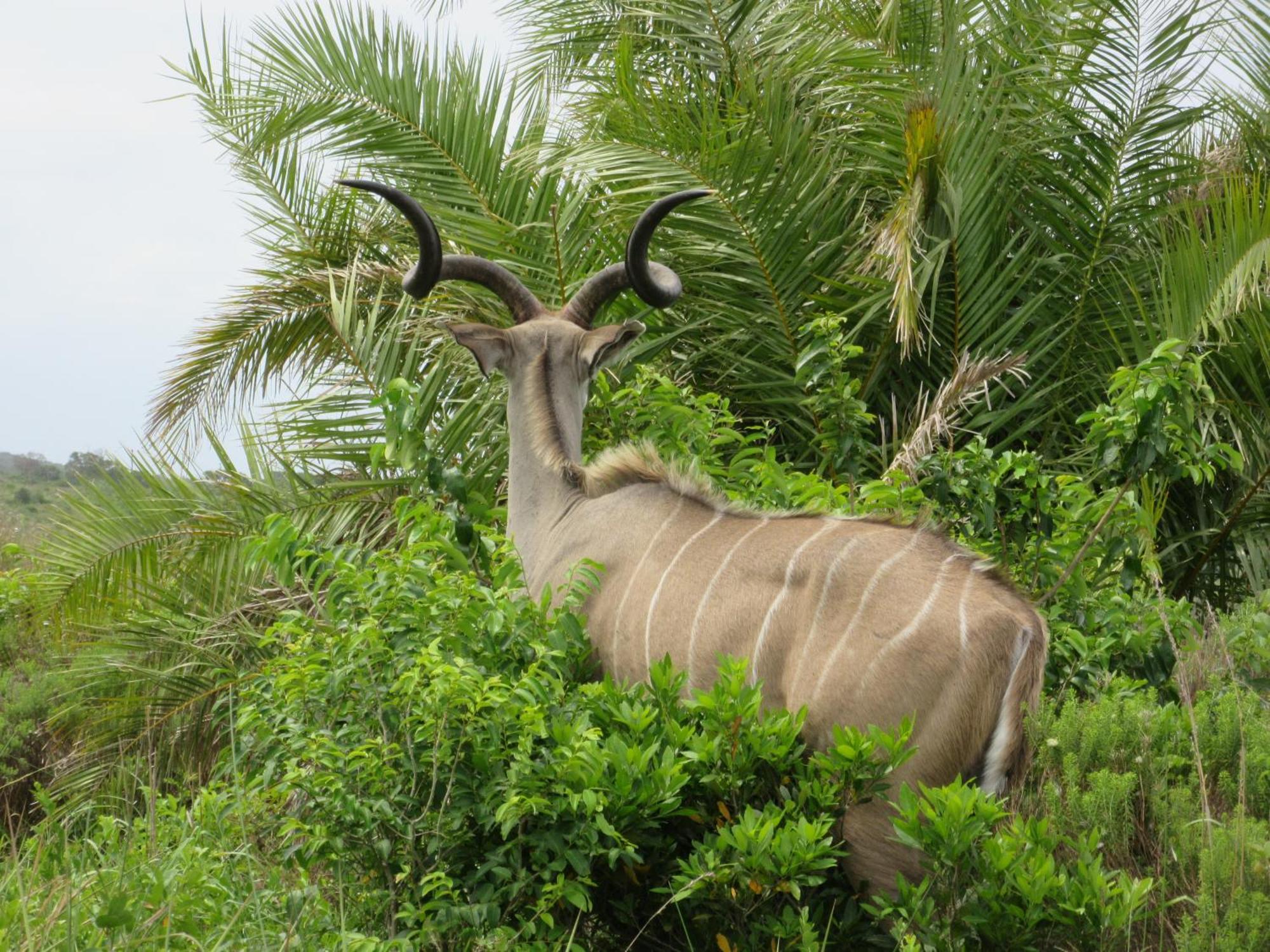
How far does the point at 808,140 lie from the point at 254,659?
12.0 feet

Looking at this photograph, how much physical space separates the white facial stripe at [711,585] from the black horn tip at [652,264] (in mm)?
1547

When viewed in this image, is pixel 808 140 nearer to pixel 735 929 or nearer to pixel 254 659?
pixel 254 659

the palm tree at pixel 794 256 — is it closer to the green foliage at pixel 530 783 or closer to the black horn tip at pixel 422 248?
the black horn tip at pixel 422 248

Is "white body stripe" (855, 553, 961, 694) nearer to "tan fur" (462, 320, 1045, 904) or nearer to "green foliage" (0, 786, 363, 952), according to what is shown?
"tan fur" (462, 320, 1045, 904)

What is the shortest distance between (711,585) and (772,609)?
10.1 inches

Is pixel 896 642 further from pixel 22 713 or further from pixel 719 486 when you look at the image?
pixel 22 713

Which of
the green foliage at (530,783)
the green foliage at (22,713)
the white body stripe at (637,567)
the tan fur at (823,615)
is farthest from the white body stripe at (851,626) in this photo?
the green foliage at (22,713)

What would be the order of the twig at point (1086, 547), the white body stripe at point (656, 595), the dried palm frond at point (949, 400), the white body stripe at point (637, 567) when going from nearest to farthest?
the white body stripe at point (656, 595) < the white body stripe at point (637, 567) < the twig at point (1086, 547) < the dried palm frond at point (949, 400)

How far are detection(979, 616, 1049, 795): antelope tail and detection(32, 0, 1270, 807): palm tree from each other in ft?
8.59

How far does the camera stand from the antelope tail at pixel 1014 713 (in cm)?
260

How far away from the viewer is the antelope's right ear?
4344 millimetres

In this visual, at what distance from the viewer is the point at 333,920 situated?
268 centimetres

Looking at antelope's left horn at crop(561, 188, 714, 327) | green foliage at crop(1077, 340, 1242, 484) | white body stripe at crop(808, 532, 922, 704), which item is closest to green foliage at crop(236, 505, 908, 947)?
white body stripe at crop(808, 532, 922, 704)

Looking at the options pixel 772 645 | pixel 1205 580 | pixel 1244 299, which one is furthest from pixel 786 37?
pixel 772 645
